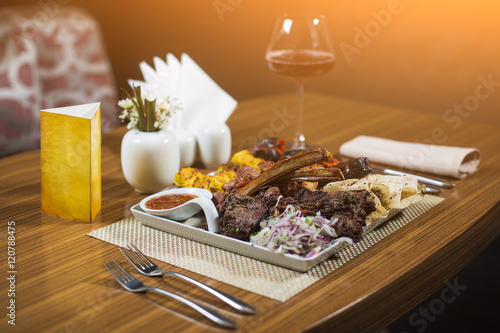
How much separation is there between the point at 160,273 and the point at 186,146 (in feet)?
2.12

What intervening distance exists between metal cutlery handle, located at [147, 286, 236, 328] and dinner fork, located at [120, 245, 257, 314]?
0.11 feet

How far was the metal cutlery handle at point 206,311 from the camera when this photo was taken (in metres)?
0.86

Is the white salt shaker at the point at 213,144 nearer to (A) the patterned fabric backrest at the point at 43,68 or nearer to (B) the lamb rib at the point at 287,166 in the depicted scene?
(B) the lamb rib at the point at 287,166

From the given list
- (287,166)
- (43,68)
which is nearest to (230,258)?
Answer: (287,166)

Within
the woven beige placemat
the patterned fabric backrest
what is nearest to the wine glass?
the woven beige placemat

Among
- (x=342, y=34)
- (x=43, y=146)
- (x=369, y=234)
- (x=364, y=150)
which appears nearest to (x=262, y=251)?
(x=369, y=234)

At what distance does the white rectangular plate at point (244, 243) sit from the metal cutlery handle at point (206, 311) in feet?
0.62

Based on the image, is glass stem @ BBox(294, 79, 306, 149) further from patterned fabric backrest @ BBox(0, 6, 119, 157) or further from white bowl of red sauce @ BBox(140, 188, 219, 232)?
patterned fabric backrest @ BBox(0, 6, 119, 157)

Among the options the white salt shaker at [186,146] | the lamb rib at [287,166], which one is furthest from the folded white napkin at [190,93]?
the lamb rib at [287,166]

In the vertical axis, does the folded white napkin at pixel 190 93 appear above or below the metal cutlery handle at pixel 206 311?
above

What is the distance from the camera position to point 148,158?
4.61ft

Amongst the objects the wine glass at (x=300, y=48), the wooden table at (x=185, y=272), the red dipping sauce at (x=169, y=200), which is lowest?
the wooden table at (x=185, y=272)

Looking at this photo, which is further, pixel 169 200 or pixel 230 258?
pixel 169 200

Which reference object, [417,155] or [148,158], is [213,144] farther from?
[417,155]
